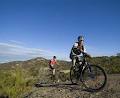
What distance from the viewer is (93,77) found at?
420 inches

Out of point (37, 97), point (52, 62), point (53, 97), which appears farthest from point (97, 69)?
point (52, 62)

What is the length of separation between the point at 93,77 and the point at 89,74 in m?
0.19

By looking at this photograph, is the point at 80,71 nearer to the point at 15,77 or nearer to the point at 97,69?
the point at 97,69

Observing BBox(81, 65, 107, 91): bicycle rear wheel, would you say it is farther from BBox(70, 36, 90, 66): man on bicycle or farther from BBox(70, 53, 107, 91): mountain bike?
BBox(70, 36, 90, 66): man on bicycle

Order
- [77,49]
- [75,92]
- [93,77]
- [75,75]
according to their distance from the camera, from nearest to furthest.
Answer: [93,77], [75,92], [77,49], [75,75]

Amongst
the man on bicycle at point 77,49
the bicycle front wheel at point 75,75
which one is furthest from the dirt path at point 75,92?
the man on bicycle at point 77,49

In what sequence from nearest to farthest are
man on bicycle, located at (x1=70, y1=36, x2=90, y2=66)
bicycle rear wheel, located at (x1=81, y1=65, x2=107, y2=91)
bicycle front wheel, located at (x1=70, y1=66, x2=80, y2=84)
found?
bicycle rear wheel, located at (x1=81, y1=65, x2=107, y2=91) < man on bicycle, located at (x1=70, y1=36, x2=90, y2=66) < bicycle front wheel, located at (x1=70, y1=66, x2=80, y2=84)

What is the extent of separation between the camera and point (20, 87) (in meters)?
15.1

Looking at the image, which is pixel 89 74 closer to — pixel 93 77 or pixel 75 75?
pixel 93 77

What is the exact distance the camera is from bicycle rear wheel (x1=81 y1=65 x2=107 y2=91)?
10211mm

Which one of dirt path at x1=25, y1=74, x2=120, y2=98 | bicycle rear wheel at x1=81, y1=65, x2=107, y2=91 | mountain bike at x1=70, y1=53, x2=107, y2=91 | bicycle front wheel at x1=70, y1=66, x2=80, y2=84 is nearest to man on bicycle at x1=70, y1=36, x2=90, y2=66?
mountain bike at x1=70, y1=53, x2=107, y2=91

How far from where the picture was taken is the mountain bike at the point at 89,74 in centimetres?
1025

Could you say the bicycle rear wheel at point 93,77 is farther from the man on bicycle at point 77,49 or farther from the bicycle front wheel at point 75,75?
the man on bicycle at point 77,49

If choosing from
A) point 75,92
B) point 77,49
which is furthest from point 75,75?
point 77,49
